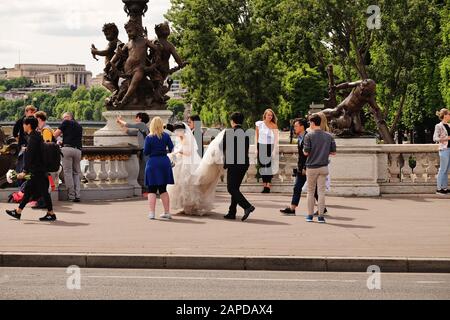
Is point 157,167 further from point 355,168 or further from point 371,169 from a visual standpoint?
point 371,169

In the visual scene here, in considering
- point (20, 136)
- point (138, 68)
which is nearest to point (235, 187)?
point (20, 136)

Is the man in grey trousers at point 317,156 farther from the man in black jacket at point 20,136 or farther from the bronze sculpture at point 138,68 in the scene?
the bronze sculpture at point 138,68

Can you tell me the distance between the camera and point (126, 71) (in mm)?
23641

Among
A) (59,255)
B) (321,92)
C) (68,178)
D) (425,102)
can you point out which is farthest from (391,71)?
(59,255)

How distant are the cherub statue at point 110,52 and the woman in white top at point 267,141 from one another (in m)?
4.85

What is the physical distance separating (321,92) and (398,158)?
49.6 metres

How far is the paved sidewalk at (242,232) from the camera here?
12.3 metres

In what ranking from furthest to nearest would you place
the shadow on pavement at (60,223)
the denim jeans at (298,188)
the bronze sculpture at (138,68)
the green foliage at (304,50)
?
1. the green foliage at (304,50)
2. the bronze sculpture at (138,68)
3. the denim jeans at (298,188)
4. the shadow on pavement at (60,223)

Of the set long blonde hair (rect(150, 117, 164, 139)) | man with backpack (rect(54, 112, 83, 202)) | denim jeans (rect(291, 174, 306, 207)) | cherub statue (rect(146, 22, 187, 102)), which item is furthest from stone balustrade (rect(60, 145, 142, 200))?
denim jeans (rect(291, 174, 306, 207))

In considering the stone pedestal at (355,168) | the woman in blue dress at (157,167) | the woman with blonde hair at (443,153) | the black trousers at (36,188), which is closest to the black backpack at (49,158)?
the black trousers at (36,188)

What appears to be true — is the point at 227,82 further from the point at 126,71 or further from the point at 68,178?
the point at 68,178

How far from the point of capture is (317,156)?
1541cm

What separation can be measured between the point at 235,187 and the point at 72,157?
448 centimetres
